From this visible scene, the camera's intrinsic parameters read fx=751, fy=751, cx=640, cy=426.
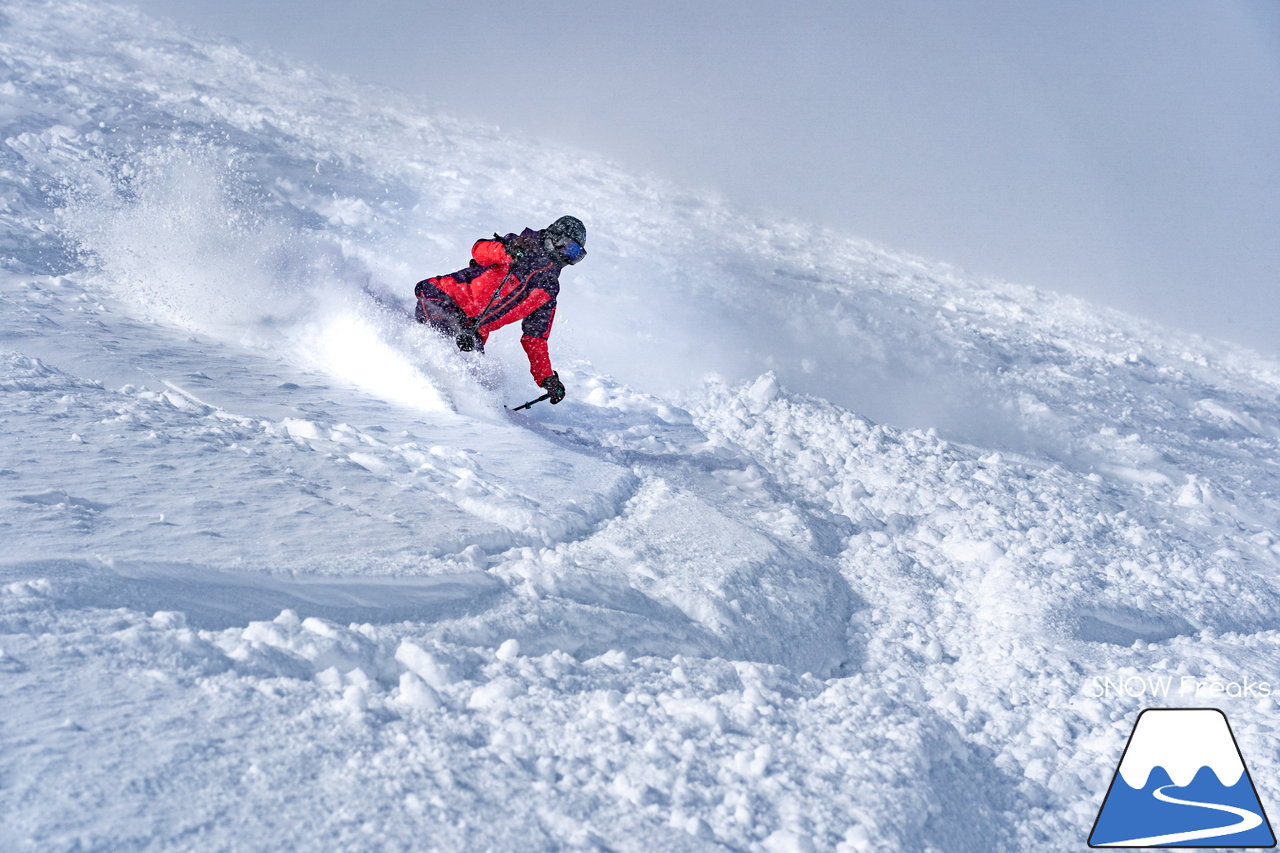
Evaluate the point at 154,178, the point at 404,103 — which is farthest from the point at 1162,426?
the point at 404,103

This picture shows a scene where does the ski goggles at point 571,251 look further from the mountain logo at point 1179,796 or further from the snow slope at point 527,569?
the mountain logo at point 1179,796

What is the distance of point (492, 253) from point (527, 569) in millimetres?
2750

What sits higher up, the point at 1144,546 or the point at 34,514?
the point at 1144,546

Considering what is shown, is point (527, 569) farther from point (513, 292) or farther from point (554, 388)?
point (513, 292)

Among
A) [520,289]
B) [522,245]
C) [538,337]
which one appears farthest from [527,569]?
[522,245]

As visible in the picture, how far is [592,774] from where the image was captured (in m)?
2.36

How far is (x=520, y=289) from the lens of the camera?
5328mm

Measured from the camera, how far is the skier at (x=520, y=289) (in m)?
5.23

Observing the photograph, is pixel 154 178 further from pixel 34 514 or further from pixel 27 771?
pixel 27 771

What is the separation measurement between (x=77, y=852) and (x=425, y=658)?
109cm

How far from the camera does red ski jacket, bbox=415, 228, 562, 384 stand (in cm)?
529

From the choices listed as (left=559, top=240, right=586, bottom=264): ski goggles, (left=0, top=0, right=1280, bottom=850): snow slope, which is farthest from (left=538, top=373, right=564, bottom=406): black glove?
(left=559, top=240, right=586, bottom=264): ski goggles
